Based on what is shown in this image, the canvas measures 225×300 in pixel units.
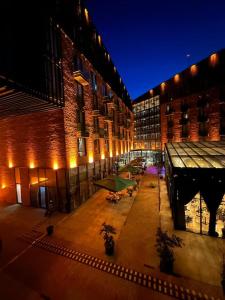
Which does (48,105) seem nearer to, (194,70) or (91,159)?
(91,159)

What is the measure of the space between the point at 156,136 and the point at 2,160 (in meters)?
36.5

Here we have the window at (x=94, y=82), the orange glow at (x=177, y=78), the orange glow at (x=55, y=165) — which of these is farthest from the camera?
the orange glow at (x=177, y=78)

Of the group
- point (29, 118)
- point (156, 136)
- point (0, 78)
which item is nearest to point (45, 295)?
point (0, 78)

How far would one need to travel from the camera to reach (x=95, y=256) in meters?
8.58

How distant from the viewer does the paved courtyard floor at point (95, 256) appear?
657 cm

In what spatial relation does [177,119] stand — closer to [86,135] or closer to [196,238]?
[86,135]

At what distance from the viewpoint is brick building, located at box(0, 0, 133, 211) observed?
1002 cm

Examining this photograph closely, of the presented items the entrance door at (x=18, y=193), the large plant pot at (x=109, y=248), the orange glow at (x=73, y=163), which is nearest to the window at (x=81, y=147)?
the orange glow at (x=73, y=163)

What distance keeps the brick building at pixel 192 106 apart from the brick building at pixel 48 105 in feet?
78.1

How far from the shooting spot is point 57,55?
538 inches

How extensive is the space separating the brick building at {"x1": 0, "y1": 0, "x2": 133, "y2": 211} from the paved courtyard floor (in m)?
3.25

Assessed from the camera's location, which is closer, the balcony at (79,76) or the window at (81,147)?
the balcony at (79,76)

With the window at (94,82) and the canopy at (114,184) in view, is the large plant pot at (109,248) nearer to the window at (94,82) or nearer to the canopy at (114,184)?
the canopy at (114,184)

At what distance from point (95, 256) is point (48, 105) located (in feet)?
38.1
